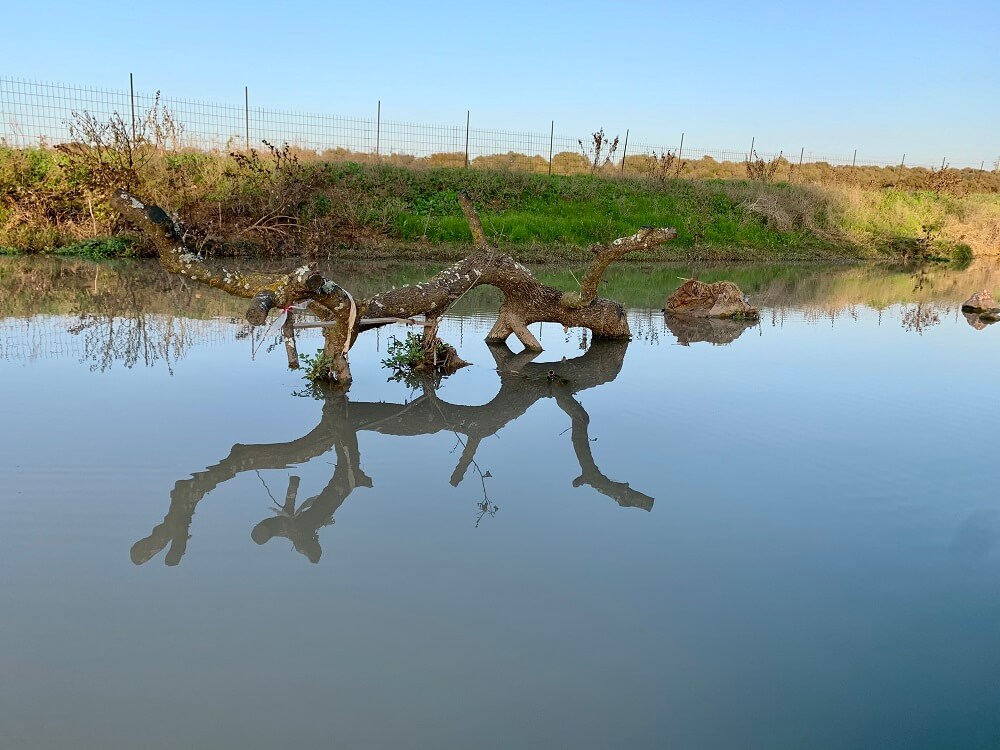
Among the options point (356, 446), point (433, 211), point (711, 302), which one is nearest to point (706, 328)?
point (711, 302)

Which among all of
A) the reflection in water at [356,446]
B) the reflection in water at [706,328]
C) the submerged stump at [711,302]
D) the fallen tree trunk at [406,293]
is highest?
the fallen tree trunk at [406,293]

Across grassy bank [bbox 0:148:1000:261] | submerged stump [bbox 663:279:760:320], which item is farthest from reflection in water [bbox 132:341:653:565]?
grassy bank [bbox 0:148:1000:261]

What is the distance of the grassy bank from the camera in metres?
17.5

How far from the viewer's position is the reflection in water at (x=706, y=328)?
1057 centimetres

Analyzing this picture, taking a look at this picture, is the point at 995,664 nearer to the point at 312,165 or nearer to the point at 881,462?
the point at 881,462

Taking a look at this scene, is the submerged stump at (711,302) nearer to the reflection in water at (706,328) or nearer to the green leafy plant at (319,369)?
the reflection in water at (706,328)

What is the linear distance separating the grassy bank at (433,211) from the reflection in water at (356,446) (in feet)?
35.2

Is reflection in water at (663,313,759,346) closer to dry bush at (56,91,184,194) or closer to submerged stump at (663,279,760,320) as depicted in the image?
submerged stump at (663,279,760,320)

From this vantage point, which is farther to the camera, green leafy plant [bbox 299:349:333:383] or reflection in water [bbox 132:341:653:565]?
green leafy plant [bbox 299:349:333:383]

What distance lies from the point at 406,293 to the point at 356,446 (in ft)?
9.68

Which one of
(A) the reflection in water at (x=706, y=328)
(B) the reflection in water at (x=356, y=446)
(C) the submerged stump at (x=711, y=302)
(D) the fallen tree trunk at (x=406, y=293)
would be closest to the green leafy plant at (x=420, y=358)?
(D) the fallen tree trunk at (x=406, y=293)

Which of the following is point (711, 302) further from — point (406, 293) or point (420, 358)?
Result: point (420, 358)

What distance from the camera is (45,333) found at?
901 cm

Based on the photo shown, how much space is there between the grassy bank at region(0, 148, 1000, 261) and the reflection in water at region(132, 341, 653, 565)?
35.2 ft
